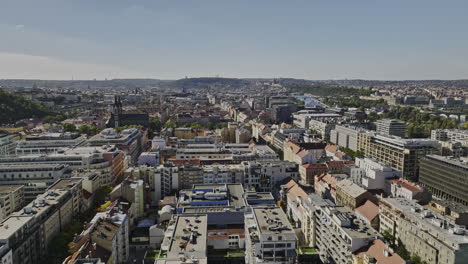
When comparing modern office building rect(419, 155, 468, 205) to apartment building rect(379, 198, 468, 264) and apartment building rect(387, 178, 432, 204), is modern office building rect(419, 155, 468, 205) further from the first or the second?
apartment building rect(379, 198, 468, 264)

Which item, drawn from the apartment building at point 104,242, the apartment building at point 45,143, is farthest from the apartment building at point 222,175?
the apartment building at point 45,143

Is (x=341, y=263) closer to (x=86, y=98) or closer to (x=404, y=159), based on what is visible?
(x=404, y=159)

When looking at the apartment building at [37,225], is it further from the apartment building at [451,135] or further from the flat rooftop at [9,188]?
the apartment building at [451,135]

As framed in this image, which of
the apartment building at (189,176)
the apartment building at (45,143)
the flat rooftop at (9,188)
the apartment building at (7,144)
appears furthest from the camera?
the apartment building at (7,144)

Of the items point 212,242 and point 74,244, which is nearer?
point 74,244

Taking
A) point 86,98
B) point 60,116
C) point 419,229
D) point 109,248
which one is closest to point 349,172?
point 419,229

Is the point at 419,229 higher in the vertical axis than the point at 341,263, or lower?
higher
